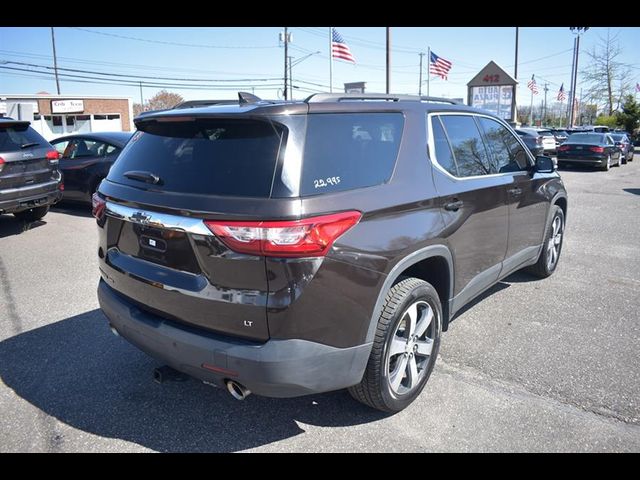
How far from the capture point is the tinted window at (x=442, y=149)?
3.30 meters

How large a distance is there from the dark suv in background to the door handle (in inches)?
0.6

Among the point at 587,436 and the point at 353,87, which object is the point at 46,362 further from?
the point at 353,87

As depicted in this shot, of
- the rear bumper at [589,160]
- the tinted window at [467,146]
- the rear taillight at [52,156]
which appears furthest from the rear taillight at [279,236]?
the rear bumper at [589,160]

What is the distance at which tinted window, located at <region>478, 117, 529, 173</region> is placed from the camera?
419cm

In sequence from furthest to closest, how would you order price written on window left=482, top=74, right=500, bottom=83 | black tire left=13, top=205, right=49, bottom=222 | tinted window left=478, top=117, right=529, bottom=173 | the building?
1. the building
2. price written on window left=482, top=74, right=500, bottom=83
3. black tire left=13, top=205, right=49, bottom=222
4. tinted window left=478, top=117, right=529, bottom=173

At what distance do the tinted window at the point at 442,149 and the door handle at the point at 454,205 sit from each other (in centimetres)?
21

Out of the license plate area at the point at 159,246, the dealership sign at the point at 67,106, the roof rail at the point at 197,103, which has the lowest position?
A: the license plate area at the point at 159,246

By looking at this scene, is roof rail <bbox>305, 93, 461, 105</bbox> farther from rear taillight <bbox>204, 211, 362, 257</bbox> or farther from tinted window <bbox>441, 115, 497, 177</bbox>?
rear taillight <bbox>204, 211, 362, 257</bbox>

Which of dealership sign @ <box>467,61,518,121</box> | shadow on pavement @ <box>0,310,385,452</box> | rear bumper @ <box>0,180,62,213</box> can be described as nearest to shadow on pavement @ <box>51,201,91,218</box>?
rear bumper @ <box>0,180,62,213</box>

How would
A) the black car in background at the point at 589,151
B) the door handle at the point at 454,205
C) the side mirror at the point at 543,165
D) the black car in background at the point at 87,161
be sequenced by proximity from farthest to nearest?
1. the black car in background at the point at 589,151
2. the black car in background at the point at 87,161
3. the side mirror at the point at 543,165
4. the door handle at the point at 454,205

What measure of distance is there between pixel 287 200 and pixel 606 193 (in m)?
13.0

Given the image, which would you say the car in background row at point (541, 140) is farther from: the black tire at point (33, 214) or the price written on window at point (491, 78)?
the black tire at point (33, 214)

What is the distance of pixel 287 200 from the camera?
89.4 inches
